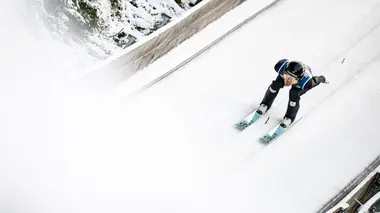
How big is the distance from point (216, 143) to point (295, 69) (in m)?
1.63

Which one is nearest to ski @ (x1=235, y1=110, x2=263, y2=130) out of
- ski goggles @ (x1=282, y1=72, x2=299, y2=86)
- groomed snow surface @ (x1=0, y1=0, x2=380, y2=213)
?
groomed snow surface @ (x1=0, y1=0, x2=380, y2=213)

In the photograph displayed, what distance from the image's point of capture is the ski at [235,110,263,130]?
10320mm

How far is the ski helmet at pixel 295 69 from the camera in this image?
9664 millimetres

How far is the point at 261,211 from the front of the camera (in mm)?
9172

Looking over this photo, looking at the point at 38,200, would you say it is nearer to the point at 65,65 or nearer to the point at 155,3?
the point at 65,65

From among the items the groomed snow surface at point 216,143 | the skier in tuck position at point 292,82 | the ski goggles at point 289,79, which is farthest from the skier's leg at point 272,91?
the groomed snow surface at point 216,143

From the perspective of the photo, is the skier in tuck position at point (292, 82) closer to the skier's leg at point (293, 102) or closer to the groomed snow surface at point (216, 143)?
the skier's leg at point (293, 102)

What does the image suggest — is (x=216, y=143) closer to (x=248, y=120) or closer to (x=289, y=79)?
(x=248, y=120)

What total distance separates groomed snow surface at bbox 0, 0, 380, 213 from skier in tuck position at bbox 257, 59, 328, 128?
0.38 metres

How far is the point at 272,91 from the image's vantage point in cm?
1026

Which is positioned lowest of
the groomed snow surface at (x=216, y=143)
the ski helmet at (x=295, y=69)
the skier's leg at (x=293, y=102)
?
the groomed snow surface at (x=216, y=143)

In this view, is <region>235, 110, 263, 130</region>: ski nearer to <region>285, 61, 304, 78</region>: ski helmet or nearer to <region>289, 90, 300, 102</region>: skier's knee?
<region>289, 90, 300, 102</region>: skier's knee

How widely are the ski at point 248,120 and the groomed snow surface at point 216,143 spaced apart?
0.33ft

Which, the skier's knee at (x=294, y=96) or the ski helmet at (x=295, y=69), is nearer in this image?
the ski helmet at (x=295, y=69)
